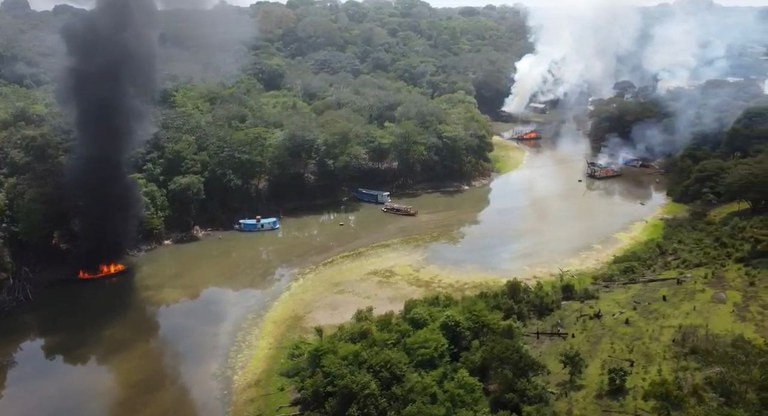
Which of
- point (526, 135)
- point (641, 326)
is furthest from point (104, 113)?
point (526, 135)

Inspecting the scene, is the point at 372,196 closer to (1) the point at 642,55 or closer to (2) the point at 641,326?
(2) the point at 641,326

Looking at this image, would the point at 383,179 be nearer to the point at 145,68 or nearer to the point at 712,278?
the point at 145,68

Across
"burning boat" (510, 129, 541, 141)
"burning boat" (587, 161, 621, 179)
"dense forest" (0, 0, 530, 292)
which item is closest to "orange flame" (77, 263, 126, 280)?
"dense forest" (0, 0, 530, 292)

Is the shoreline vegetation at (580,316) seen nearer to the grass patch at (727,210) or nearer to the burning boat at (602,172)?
the grass patch at (727,210)

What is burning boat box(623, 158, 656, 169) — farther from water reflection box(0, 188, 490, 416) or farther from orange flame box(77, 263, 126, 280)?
orange flame box(77, 263, 126, 280)

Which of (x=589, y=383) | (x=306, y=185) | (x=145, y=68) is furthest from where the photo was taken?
(x=306, y=185)

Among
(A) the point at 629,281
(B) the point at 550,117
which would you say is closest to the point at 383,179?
(A) the point at 629,281
